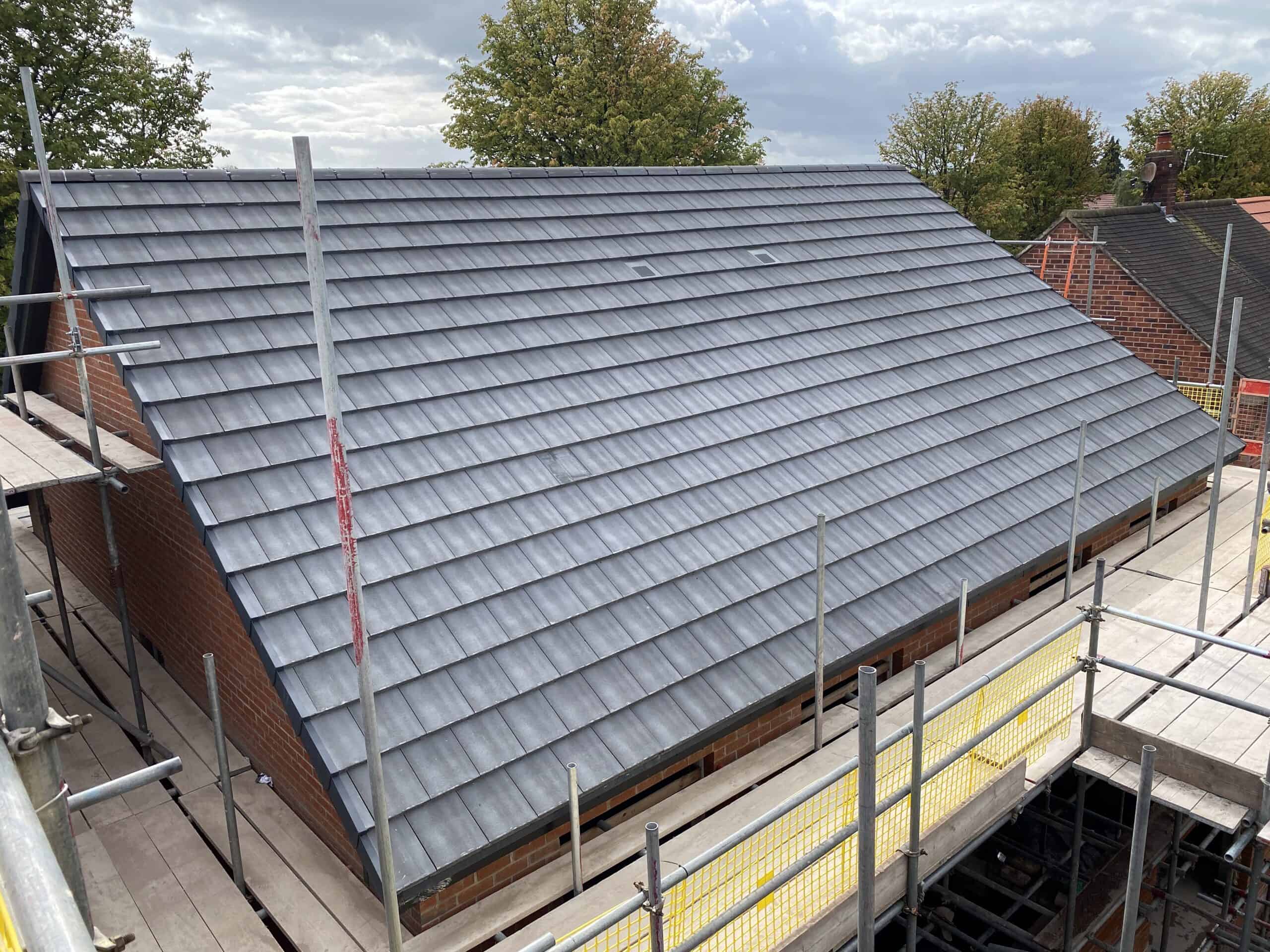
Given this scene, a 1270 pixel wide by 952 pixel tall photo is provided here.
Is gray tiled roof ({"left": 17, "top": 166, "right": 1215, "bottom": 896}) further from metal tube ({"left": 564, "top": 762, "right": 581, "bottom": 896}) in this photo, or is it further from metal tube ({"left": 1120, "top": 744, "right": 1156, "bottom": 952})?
metal tube ({"left": 1120, "top": 744, "right": 1156, "bottom": 952})

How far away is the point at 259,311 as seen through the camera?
690 centimetres

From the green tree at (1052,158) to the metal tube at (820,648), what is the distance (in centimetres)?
4293

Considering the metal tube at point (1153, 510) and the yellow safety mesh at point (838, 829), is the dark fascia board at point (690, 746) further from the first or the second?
the metal tube at point (1153, 510)

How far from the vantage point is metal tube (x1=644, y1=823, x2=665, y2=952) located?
3686mm

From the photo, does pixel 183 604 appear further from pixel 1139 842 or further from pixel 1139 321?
pixel 1139 321

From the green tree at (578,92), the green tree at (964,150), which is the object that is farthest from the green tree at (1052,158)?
the green tree at (578,92)

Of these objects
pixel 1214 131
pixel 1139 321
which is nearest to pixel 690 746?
pixel 1139 321

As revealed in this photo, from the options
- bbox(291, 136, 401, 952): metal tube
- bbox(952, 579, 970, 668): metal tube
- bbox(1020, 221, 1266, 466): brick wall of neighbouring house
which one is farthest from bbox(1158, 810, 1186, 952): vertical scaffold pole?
bbox(1020, 221, 1266, 466): brick wall of neighbouring house

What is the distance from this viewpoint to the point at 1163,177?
22891mm

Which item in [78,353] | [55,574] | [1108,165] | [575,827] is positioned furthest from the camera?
[1108,165]

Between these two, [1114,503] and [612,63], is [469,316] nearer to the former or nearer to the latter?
[1114,503]

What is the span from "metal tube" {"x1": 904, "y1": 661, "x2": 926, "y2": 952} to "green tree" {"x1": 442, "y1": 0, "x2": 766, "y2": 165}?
1076 inches

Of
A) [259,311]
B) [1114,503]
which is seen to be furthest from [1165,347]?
[259,311]

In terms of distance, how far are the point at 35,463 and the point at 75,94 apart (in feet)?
71.2
